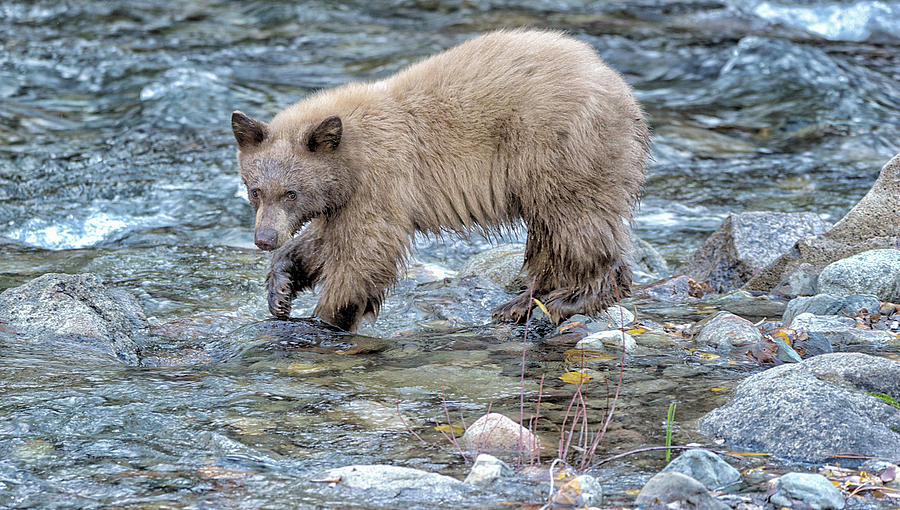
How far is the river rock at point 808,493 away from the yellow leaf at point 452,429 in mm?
1313

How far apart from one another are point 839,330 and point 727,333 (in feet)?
2.00

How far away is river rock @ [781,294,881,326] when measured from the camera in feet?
19.2

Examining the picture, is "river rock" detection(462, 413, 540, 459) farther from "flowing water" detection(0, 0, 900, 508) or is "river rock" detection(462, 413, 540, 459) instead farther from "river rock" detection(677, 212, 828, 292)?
"river rock" detection(677, 212, 828, 292)

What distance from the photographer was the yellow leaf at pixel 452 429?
4.18 metres

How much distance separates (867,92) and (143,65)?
1018 cm

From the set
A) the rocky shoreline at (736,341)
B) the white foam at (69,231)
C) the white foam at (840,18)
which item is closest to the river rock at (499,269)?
the rocky shoreline at (736,341)

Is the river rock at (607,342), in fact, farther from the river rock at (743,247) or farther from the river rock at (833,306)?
the river rock at (743,247)

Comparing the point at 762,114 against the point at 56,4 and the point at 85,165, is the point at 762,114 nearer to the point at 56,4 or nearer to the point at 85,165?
the point at 85,165

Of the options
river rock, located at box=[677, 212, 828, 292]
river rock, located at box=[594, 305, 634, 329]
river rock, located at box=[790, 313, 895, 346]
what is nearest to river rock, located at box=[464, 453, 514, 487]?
river rock, located at box=[790, 313, 895, 346]

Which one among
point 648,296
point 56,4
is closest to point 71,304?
point 648,296

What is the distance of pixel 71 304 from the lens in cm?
578

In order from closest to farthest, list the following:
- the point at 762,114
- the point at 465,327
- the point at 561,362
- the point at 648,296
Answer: the point at 561,362 → the point at 465,327 → the point at 648,296 → the point at 762,114

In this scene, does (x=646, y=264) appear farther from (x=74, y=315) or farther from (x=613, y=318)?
(x=74, y=315)

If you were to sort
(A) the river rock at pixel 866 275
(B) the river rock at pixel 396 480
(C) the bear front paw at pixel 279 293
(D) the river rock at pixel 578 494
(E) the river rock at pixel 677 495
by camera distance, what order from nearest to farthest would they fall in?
(E) the river rock at pixel 677 495 → (D) the river rock at pixel 578 494 → (B) the river rock at pixel 396 480 → (A) the river rock at pixel 866 275 → (C) the bear front paw at pixel 279 293
